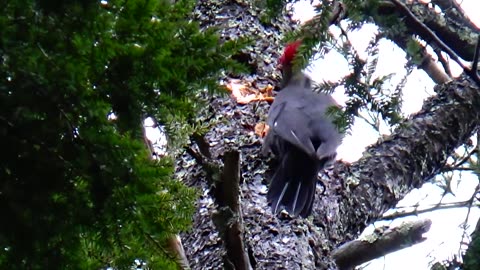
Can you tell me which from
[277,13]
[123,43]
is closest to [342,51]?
[277,13]

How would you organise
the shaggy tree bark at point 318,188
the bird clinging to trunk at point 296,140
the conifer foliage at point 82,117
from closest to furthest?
the conifer foliage at point 82,117, the shaggy tree bark at point 318,188, the bird clinging to trunk at point 296,140

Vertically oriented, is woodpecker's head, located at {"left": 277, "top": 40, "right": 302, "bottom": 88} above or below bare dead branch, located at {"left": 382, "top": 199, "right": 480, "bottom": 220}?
above

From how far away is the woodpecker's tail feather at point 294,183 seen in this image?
307 cm

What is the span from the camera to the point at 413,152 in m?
3.51


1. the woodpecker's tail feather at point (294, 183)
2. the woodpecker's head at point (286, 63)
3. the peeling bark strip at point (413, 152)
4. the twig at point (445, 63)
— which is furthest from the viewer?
the twig at point (445, 63)

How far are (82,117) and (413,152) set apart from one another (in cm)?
184

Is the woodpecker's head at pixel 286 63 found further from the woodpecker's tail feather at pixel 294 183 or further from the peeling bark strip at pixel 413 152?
the peeling bark strip at pixel 413 152

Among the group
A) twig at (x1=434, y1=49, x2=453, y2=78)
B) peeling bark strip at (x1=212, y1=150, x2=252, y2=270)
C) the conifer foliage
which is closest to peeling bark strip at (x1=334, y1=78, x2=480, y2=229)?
twig at (x1=434, y1=49, x2=453, y2=78)

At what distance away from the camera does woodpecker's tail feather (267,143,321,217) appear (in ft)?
10.1

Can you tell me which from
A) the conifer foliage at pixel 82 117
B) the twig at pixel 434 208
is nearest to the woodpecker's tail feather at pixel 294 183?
the twig at pixel 434 208

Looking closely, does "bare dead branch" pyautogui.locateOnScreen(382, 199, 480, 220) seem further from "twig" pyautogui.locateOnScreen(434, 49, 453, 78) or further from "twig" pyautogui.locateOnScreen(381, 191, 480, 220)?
"twig" pyautogui.locateOnScreen(434, 49, 453, 78)

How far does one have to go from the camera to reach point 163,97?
7.14ft

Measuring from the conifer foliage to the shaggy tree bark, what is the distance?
0.63m

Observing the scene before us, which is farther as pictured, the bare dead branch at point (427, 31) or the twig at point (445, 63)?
the twig at point (445, 63)
